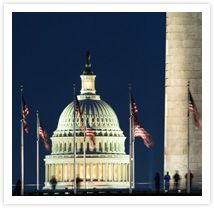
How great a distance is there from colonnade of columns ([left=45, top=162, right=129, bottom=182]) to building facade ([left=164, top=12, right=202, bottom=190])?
329ft

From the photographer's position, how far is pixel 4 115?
71688mm

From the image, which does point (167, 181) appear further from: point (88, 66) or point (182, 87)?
point (88, 66)

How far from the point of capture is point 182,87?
81375mm

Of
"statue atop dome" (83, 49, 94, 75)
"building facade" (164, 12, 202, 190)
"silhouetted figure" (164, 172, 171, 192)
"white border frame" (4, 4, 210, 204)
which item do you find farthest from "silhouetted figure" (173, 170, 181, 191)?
"statue atop dome" (83, 49, 94, 75)

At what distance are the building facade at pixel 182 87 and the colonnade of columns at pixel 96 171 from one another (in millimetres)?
100273

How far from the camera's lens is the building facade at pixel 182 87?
266ft

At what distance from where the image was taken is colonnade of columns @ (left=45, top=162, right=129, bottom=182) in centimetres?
18638

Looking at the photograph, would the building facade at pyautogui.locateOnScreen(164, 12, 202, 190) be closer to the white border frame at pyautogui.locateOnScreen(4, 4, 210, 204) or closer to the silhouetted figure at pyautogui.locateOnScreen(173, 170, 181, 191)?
the silhouetted figure at pyautogui.locateOnScreen(173, 170, 181, 191)

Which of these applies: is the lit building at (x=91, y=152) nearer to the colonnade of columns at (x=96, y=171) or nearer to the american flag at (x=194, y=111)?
the colonnade of columns at (x=96, y=171)

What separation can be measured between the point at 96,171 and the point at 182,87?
373ft
